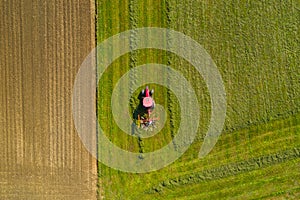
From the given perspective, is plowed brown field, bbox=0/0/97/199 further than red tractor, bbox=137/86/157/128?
Yes

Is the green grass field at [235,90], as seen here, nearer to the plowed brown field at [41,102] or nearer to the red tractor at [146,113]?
the red tractor at [146,113]

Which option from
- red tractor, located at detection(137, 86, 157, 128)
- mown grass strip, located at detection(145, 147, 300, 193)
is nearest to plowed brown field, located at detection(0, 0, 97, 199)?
red tractor, located at detection(137, 86, 157, 128)

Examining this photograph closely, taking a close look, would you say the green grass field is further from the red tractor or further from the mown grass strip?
the red tractor

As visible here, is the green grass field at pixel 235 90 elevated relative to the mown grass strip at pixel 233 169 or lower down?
elevated

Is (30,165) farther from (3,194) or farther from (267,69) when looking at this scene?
(267,69)

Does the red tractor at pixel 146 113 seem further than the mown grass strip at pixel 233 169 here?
No

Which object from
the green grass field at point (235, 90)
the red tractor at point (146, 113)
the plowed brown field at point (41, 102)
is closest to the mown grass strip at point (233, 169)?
the green grass field at point (235, 90)

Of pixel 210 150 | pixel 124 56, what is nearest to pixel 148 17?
pixel 124 56
